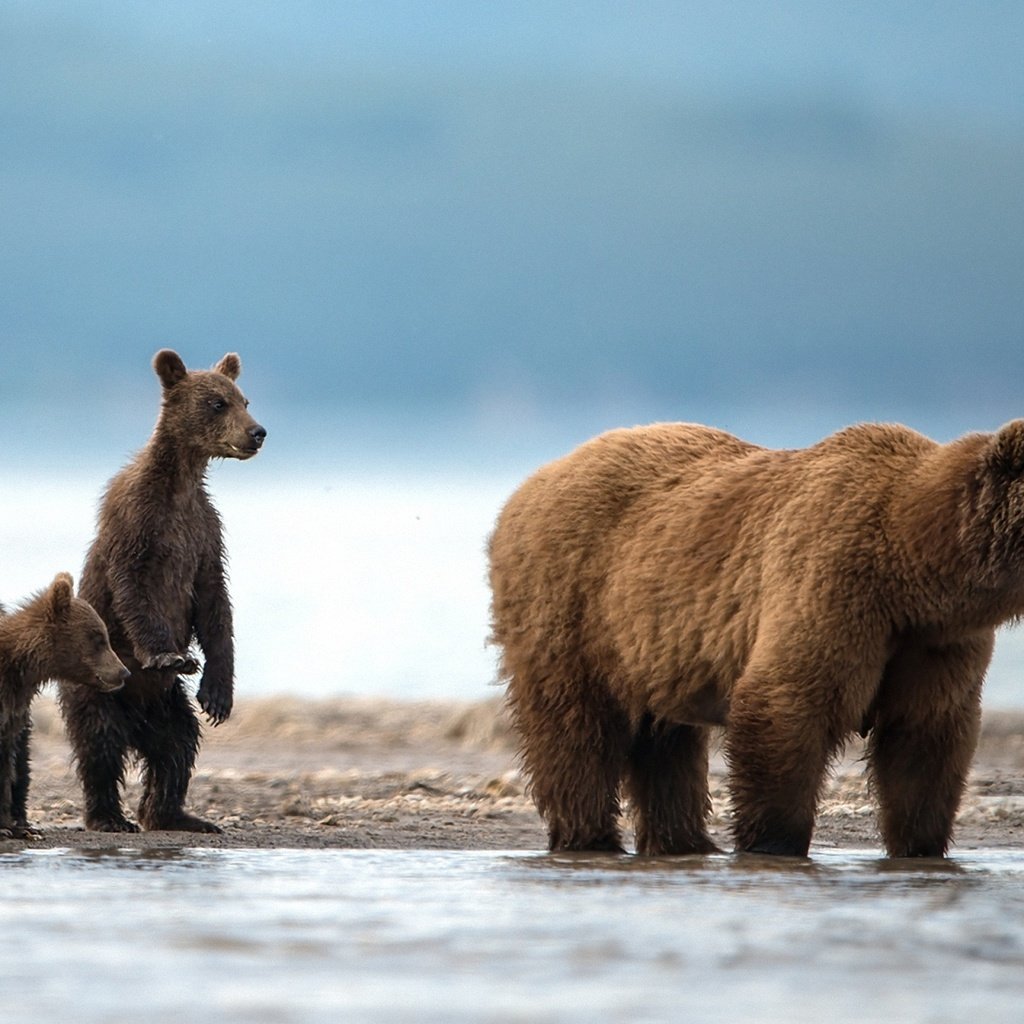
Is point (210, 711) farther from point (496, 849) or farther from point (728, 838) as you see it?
point (728, 838)

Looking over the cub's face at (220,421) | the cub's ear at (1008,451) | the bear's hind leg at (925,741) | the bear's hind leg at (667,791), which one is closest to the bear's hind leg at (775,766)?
the bear's hind leg at (925,741)

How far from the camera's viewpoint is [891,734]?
8594 millimetres

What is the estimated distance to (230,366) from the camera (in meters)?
10.8

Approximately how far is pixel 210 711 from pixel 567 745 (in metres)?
2.15

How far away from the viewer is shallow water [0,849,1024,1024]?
486 cm

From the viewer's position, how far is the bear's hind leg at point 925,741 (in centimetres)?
836

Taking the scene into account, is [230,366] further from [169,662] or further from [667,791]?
[667,791]

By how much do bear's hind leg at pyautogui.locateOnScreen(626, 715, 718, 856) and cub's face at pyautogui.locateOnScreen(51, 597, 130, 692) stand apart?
2462mm

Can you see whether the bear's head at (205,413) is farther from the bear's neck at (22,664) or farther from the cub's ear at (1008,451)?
the cub's ear at (1008,451)

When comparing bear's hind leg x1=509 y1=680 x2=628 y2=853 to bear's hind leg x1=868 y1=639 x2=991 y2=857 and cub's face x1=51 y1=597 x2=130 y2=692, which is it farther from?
cub's face x1=51 y1=597 x2=130 y2=692

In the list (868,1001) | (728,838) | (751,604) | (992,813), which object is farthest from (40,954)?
(992,813)

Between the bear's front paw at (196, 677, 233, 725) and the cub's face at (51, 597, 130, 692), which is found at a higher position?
the cub's face at (51, 597, 130, 692)

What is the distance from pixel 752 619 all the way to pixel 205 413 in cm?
327

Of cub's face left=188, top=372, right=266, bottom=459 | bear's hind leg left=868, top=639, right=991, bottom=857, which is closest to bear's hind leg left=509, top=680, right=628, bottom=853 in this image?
bear's hind leg left=868, top=639, right=991, bottom=857
